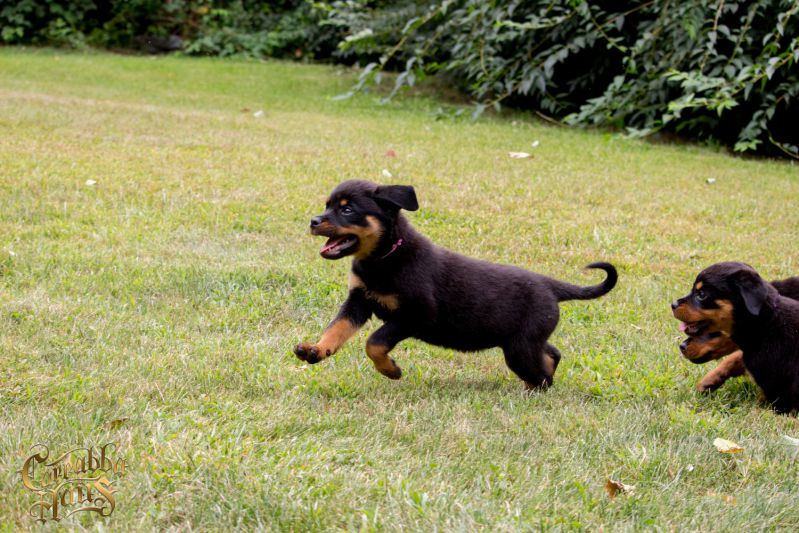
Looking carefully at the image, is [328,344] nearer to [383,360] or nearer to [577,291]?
[383,360]

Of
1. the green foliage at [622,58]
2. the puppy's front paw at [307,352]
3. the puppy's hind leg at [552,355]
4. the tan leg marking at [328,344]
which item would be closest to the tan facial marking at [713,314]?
the puppy's hind leg at [552,355]

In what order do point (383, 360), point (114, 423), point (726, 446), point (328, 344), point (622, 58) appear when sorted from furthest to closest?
point (622, 58)
point (383, 360)
point (328, 344)
point (726, 446)
point (114, 423)

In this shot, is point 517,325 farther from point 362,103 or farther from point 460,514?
point 362,103

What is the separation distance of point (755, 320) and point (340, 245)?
210cm

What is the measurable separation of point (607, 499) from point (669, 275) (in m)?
3.62

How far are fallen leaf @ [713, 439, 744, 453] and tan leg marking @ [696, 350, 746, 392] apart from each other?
2.83 ft

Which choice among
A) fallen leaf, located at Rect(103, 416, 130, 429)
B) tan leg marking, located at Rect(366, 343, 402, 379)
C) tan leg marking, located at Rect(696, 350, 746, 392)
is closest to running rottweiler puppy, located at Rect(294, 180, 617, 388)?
tan leg marking, located at Rect(366, 343, 402, 379)

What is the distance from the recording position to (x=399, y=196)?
4.43 m

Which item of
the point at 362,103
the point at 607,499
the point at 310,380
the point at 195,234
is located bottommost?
the point at 362,103

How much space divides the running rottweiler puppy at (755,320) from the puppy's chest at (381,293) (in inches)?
56.4

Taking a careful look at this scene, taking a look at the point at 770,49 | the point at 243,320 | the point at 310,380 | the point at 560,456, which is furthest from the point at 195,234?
the point at 770,49

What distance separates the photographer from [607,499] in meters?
3.24

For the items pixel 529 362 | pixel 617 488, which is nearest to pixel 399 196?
pixel 529 362

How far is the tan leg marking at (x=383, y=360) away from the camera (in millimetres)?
4277
